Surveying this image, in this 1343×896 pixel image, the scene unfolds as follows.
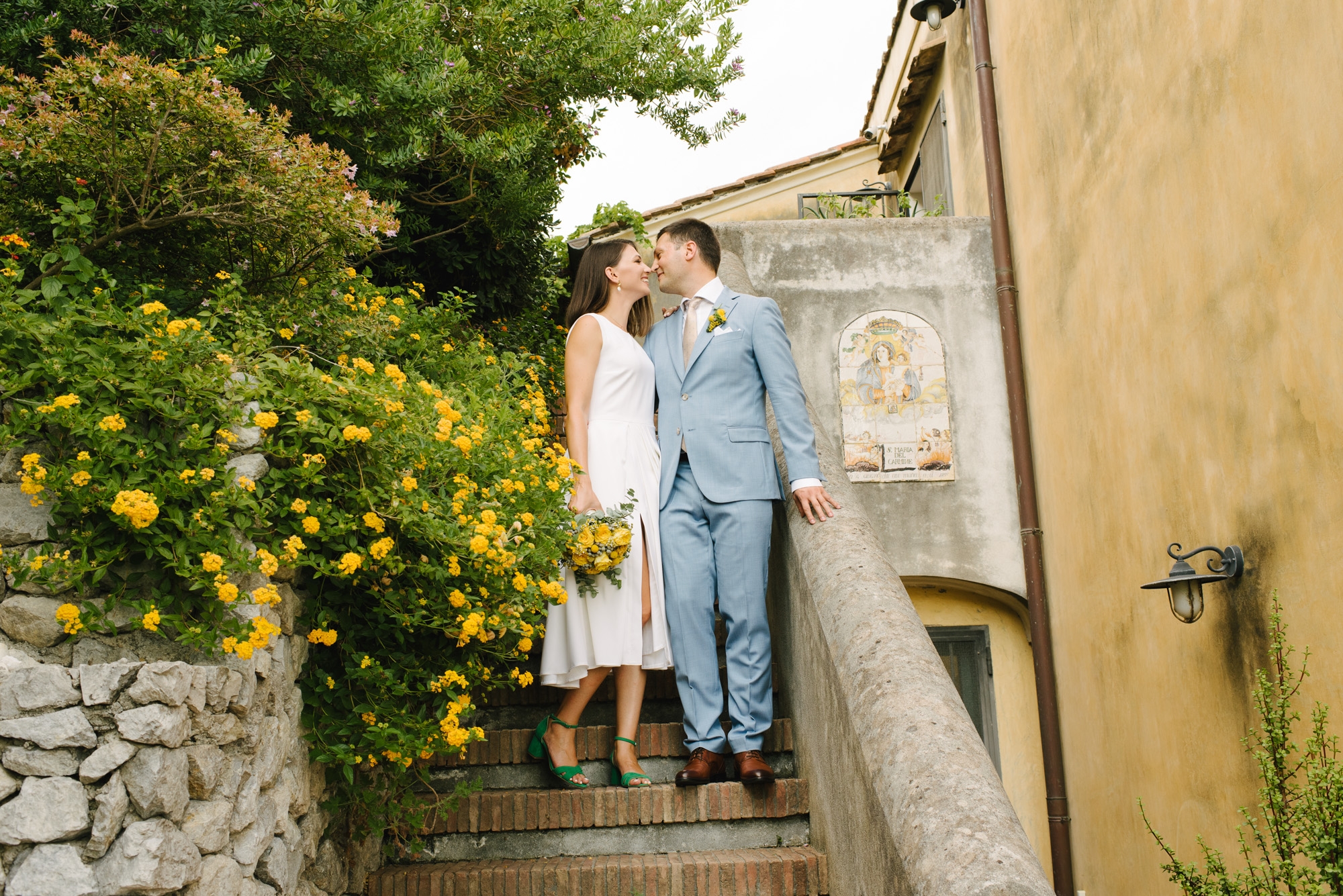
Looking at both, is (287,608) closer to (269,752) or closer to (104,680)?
(269,752)

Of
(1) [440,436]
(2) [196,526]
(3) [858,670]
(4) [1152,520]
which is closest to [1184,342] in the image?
(4) [1152,520]

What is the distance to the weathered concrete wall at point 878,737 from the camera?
72.4 inches

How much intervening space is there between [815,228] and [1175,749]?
369 cm

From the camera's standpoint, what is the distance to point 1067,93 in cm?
553

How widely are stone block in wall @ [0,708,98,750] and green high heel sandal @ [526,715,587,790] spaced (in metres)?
1.61

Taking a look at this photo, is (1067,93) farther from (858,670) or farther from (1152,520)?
(858,670)

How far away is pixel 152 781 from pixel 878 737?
1.53m

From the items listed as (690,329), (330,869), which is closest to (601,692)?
(330,869)

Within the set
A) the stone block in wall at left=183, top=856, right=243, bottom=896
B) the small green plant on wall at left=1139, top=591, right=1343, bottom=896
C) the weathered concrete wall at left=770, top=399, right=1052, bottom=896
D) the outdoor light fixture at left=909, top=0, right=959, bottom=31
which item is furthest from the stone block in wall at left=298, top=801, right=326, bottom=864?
the outdoor light fixture at left=909, top=0, right=959, bottom=31

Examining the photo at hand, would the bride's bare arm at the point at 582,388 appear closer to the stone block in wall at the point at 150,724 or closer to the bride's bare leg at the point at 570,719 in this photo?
the bride's bare leg at the point at 570,719

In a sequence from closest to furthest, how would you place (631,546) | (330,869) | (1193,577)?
(330,869)
(631,546)
(1193,577)

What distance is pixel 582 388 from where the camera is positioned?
360 centimetres

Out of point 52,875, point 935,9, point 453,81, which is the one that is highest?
point 935,9

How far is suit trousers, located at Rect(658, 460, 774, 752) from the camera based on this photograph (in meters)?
3.28
